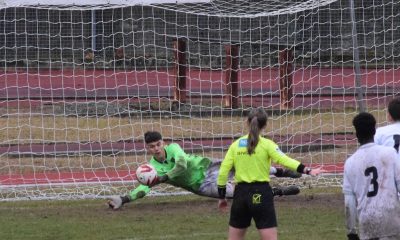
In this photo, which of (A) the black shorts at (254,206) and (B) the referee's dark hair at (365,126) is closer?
(B) the referee's dark hair at (365,126)

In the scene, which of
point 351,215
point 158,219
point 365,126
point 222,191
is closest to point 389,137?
point 365,126

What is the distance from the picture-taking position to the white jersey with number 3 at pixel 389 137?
764 centimetres

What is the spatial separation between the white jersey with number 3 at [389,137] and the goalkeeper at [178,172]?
A: 3.63 m

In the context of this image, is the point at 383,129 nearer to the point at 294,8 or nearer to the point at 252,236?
the point at 252,236

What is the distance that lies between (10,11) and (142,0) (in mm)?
8723

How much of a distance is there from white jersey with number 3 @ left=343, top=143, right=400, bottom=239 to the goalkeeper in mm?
4276

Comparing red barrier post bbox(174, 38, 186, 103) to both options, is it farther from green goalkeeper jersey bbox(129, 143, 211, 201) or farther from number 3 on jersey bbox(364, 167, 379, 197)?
number 3 on jersey bbox(364, 167, 379, 197)

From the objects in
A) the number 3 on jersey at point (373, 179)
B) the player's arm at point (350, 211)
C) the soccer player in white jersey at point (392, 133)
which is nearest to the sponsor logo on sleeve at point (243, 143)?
the soccer player in white jersey at point (392, 133)

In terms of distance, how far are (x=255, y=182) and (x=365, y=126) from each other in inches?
71.1

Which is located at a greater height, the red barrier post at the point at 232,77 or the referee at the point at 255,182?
the red barrier post at the point at 232,77

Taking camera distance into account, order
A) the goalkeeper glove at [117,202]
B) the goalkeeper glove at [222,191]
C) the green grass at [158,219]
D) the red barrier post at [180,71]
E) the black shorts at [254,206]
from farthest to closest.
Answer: the red barrier post at [180,71]
the goalkeeper glove at [117,202]
the green grass at [158,219]
the goalkeeper glove at [222,191]
the black shorts at [254,206]

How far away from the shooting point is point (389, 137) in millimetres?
7668

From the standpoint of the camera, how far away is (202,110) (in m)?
17.9

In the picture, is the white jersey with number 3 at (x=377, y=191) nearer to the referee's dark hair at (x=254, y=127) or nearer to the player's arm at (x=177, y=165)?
the referee's dark hair at (x=254, y=127)
